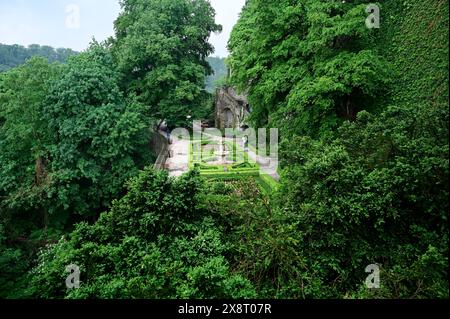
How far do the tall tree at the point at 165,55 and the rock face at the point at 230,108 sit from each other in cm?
479

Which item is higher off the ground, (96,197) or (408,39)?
(408,39)

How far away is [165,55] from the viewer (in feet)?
66.9

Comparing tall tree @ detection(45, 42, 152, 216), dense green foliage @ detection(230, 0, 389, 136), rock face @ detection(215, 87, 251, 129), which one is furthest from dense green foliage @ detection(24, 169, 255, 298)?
rock face @ detection(215, 87, 251, 129)

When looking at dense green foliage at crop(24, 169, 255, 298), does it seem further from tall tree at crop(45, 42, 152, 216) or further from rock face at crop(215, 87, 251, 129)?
rock face at crop(215, 87, 251, 129)

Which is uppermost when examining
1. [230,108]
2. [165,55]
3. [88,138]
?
[165,55]

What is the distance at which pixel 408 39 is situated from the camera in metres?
11.4

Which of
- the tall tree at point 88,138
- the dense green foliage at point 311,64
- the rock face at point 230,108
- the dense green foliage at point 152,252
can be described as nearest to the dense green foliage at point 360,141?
the dense green foliage at point 311,64

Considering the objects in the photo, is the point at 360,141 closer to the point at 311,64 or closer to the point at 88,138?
the point at 311,64

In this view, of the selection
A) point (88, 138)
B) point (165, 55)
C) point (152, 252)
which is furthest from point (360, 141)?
point (165, 55)

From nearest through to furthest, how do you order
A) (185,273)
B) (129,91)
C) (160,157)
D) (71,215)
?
(185,273), (71,215), (160,157), (129,91)

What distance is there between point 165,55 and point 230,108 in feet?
31.8
